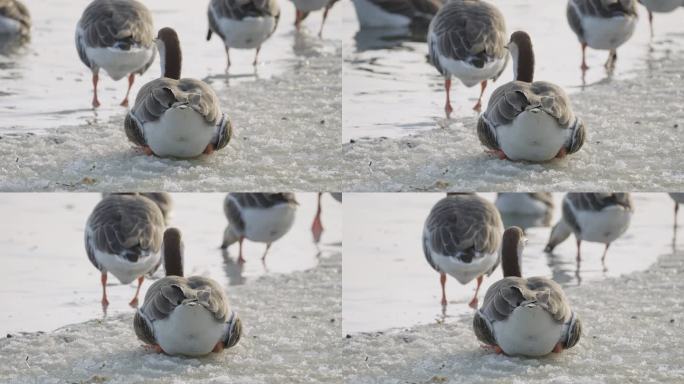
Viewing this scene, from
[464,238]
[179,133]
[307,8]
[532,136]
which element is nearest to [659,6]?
[307,8]

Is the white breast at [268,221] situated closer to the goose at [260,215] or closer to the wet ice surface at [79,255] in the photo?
the goose at [260,215]

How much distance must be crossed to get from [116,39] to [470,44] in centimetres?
332

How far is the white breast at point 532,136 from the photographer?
10.7 metres

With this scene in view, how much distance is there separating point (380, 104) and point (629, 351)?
4209 mm

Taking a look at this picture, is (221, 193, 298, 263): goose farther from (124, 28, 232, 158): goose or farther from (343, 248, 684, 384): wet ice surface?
(343, 248, 684, 384): wet ice surface

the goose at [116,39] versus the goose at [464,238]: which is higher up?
the goose at [116,39]

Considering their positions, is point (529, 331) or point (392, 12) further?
point (392, 12)

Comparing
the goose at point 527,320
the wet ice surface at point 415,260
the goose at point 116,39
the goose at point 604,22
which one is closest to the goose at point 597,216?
the wet ice surface at point 415,260

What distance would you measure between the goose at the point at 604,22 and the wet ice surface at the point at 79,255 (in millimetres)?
3258

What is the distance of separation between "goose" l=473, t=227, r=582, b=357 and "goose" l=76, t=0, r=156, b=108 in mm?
4763

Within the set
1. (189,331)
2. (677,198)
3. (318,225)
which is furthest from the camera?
(318,225)

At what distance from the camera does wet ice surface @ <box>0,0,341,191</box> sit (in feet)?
35.9

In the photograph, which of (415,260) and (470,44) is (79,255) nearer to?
(415,260)

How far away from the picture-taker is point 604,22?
A: 1434 centimetres
